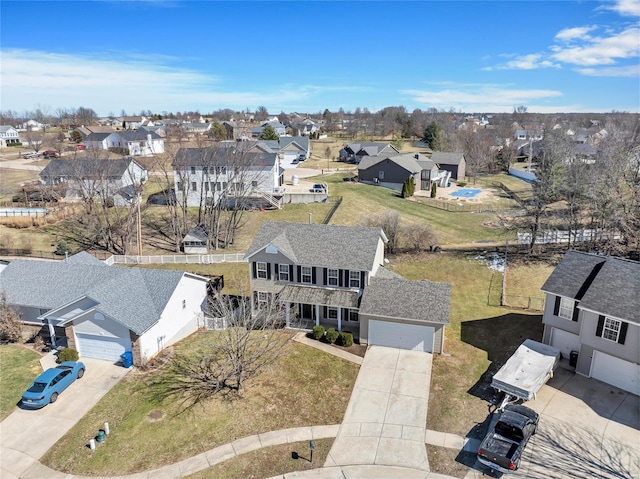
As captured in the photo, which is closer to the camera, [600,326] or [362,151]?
[600,326]

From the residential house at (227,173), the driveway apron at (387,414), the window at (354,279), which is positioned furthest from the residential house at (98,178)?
the driveway apron at (387,414)

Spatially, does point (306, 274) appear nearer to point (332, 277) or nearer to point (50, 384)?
point (332, 277)

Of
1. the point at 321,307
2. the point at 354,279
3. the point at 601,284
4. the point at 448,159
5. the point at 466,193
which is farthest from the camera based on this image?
the point at 448,159

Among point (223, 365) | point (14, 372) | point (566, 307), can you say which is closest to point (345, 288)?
point (223, 365)

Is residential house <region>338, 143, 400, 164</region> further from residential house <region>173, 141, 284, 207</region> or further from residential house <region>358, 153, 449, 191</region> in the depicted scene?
residential house <region>173, 141, 284, 207</region>

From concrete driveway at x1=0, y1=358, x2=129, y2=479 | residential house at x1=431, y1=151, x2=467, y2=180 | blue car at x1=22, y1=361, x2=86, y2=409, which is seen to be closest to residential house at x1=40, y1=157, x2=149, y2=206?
blue car at x1=22, y1=361, x2=86, y2=409

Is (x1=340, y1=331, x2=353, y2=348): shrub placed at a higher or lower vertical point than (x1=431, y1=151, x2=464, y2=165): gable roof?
lower

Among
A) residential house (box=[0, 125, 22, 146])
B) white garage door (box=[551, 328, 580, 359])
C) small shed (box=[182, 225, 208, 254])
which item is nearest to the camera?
white garage door (box=[551, 328, 580, 359])
